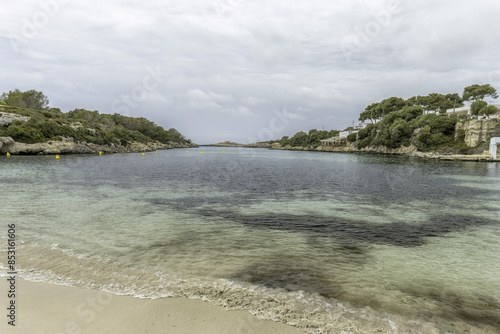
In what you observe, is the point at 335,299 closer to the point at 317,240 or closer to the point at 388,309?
the point at 388,309

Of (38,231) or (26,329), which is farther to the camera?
(38,231)

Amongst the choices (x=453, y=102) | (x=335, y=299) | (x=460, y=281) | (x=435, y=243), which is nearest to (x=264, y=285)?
(x=335, y=299)

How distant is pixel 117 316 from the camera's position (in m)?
5.13

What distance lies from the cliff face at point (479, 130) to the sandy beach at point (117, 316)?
98.4m

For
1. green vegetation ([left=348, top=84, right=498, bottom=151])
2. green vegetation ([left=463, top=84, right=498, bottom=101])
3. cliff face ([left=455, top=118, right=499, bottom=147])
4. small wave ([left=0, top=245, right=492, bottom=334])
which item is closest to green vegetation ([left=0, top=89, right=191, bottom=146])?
small wave ([left=0, top=245, right=492, bottom=334])

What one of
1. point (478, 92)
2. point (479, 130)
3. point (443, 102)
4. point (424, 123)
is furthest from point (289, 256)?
point (443, 102)

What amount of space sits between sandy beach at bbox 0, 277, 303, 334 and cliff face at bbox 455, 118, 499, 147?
9838 cm

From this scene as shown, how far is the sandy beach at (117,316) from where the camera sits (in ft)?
15.6

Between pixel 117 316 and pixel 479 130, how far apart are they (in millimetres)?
101592

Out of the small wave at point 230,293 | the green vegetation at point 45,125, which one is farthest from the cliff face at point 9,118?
the small wave at point 230,293

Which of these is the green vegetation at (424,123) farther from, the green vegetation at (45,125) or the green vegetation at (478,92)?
the green vegetation at (45,125)

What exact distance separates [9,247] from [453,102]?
152343 millimetres

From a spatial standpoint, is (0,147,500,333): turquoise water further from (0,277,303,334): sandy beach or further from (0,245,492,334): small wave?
(0,277,303,334): sandy beach

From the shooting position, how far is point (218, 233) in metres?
11.5
